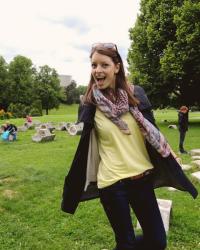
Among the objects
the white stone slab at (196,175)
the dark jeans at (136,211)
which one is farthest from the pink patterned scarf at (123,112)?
the white stone slab at (196,175)

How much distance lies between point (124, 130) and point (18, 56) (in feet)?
286

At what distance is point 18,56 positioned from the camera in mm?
86938

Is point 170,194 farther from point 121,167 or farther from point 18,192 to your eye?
point 121,167

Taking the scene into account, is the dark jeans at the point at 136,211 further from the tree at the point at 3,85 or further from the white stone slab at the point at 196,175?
the tree at the point at 3,85

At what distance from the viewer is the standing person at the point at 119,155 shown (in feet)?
11.4

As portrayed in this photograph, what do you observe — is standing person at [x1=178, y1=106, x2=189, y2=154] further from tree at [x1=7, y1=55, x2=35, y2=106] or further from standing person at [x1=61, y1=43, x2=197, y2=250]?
tree at [x1=7, y1=55, x2=35, y2=106]

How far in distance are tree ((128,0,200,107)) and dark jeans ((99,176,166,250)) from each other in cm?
2413

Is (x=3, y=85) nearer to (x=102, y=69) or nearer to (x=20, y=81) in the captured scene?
(x=20, y=81)

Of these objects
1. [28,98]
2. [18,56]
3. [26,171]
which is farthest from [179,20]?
[18,56]

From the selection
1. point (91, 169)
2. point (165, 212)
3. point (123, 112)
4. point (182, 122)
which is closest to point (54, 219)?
point (165, 212)

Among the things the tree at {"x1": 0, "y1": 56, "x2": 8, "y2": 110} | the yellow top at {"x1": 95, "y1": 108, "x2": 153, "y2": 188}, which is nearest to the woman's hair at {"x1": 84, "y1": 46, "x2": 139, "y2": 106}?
the yellow top at {"x1": 95, "y1": 108, "x2": 153, "y2": 188}

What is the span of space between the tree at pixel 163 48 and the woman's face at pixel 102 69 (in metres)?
23.9

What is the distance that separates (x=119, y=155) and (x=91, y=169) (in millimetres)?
353

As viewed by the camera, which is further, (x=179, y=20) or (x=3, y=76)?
→ (x=3, y=76)
